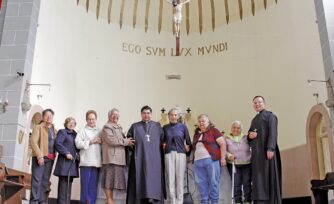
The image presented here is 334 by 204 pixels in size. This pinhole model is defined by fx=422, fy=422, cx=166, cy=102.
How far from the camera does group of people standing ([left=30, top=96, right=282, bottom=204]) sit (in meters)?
5.40

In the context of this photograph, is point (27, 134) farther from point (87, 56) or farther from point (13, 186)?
point (87, 56)

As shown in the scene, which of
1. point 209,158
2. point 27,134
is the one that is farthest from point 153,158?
point 27,134

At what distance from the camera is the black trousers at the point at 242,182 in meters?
5.77

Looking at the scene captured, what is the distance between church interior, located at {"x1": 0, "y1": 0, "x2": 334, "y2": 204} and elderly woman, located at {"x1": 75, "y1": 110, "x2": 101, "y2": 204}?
4.89 feet

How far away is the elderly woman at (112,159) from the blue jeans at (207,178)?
0.97 m

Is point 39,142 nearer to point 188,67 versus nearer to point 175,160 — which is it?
point 175,160

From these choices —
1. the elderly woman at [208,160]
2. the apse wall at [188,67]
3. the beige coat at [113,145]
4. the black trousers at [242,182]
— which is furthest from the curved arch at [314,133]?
the beige coat at [113,145]

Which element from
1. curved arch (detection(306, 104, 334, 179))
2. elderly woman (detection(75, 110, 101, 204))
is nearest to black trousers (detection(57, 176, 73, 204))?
elderly woman (detection(75, 110, 101, 204))

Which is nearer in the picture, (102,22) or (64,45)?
(64,45)

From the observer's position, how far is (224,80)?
435 inches

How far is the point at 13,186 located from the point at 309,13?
659 cm

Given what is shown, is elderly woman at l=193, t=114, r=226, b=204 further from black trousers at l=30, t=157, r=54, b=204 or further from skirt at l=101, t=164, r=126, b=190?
black trousers at l=30, t=157, r=54, b=204

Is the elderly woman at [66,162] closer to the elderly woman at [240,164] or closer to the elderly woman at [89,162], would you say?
the elderly woman at [89,162]

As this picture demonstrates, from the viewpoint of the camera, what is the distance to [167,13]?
11.6m
